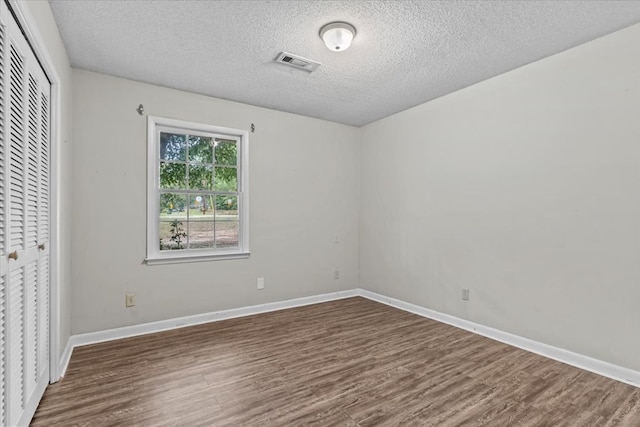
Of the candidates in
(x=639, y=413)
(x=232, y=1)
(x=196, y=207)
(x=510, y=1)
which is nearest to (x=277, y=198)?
(x=196, y=207)

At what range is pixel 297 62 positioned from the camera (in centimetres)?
296

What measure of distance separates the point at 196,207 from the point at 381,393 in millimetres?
2665

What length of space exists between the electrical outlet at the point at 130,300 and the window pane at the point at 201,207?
3.16 feet

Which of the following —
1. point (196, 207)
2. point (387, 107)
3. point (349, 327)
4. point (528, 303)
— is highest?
point (387, 107)

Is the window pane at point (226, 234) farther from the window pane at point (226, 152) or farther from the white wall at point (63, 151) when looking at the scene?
the white wall at point (63, 151)

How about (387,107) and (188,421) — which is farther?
(387,107)

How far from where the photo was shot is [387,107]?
163 inches

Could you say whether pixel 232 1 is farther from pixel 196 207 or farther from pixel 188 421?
pixel 188 421

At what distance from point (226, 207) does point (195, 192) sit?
394 millimetres

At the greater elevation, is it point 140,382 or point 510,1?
point 510,1

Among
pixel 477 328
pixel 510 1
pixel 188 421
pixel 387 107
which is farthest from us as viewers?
pixel 387 107

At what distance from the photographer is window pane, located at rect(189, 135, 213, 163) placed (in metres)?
3.73

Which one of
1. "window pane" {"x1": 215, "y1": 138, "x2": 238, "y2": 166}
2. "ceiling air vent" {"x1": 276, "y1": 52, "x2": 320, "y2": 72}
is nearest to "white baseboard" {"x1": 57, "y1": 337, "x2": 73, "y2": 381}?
"window pane" {"x1": 215, "y1": 138, "x2": 238, "y2": 166}

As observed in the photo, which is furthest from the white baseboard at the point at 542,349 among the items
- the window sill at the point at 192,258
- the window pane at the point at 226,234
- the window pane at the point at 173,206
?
the window pane at the point at 173,206
